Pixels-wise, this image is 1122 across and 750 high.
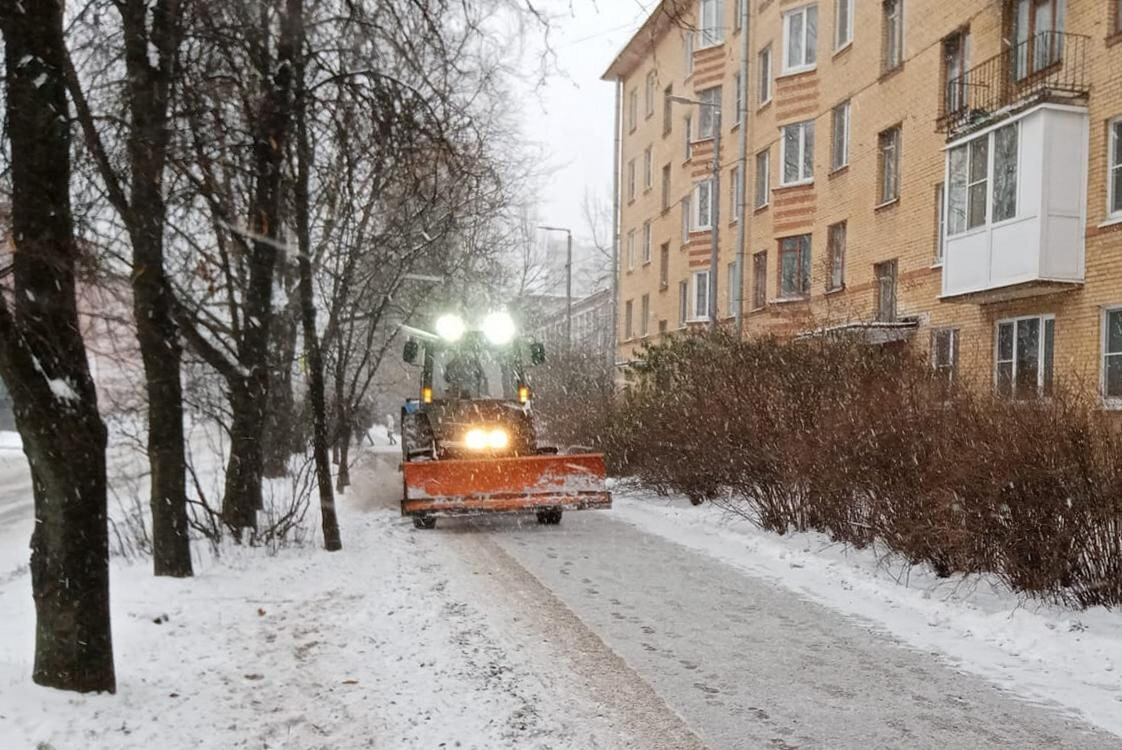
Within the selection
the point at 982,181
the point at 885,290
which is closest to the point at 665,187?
the point at 885,290

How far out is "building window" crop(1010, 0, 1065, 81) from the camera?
15.8 metres

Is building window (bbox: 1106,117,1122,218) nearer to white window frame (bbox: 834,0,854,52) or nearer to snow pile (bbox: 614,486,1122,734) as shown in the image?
snow pile (bbox: 614,486,1122,734)

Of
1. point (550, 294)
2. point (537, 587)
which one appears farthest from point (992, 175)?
point (550, 294)

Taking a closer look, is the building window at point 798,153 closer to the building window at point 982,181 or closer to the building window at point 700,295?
the building window at point 982,181

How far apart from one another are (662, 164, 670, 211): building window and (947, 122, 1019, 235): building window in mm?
19466

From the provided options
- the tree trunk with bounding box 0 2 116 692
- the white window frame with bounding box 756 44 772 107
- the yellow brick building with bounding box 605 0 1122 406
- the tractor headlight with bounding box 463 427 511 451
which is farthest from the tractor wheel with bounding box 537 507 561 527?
the white window frame with bounding box 756 44 772 107

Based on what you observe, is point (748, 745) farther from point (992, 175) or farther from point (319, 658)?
point (992, 175)

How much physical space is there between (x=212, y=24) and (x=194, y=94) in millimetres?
578

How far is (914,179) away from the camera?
19.9 metres

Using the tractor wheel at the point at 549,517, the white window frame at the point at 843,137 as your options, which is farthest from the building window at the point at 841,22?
the tractor wheel at the point at 549,517

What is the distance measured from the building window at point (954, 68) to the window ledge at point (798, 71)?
5.50m

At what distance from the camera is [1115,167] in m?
14.8

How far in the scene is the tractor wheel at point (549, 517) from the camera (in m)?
12.4

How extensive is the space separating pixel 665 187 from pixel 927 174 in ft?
59.5
